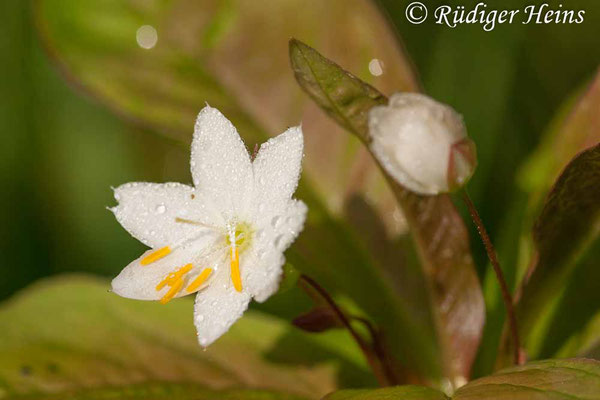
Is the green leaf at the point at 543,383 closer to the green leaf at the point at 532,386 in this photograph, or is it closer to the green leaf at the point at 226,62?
the green leaf at the point at 532,386

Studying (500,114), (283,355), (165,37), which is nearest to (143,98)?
(165,37)

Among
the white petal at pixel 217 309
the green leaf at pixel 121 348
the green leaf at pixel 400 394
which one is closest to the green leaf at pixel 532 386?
the green leaf at pixel 400 394

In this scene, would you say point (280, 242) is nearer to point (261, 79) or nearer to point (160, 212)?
point (160, 212)

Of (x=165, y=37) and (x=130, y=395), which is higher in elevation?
(x=165, y=37)

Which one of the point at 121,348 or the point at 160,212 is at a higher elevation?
the point at 160,212

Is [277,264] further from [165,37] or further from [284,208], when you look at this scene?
[165,37]

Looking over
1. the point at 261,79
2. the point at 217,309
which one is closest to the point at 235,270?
the point at 217,309
